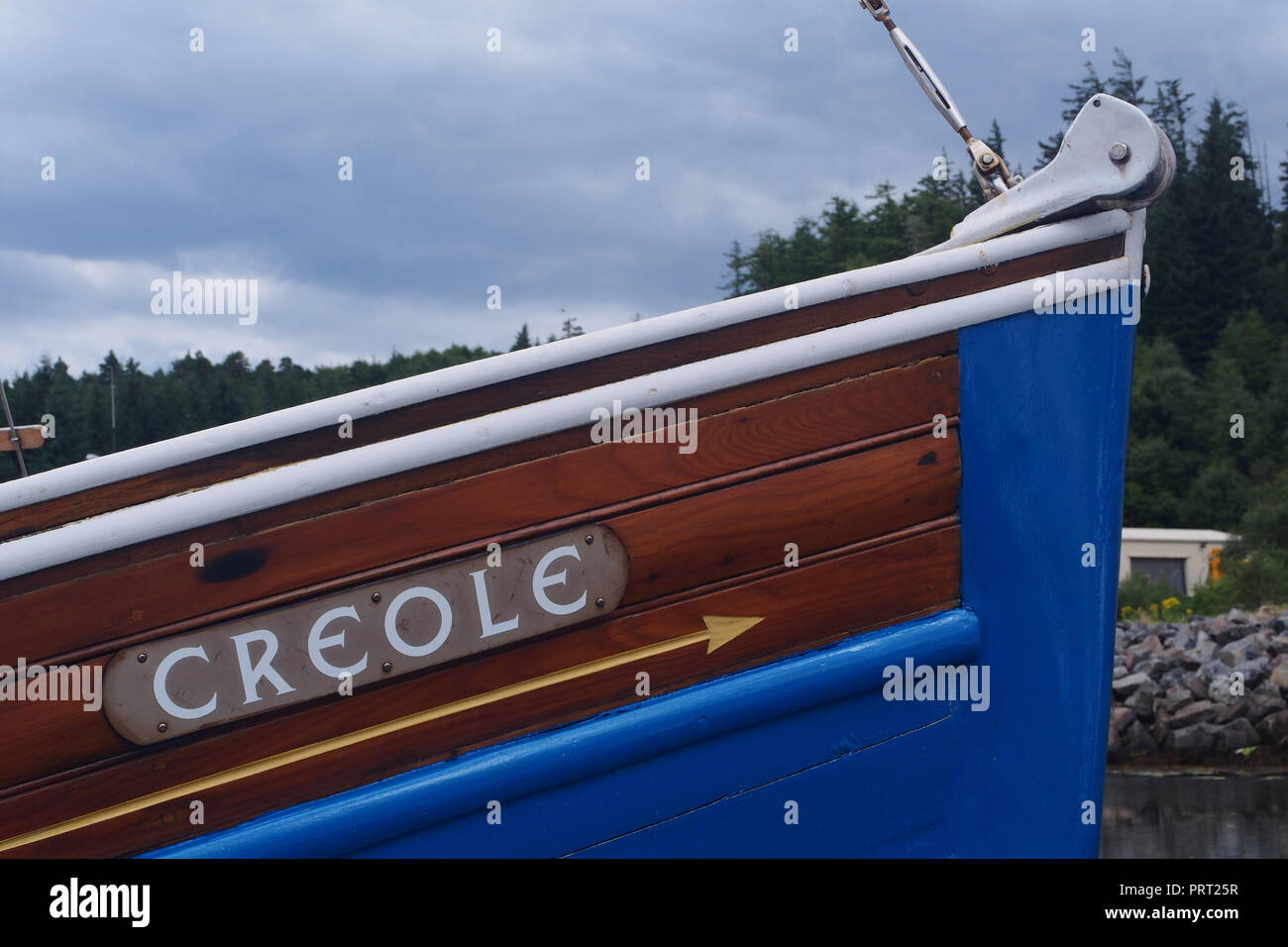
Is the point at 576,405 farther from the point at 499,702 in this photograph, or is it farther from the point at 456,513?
the point at 499,702

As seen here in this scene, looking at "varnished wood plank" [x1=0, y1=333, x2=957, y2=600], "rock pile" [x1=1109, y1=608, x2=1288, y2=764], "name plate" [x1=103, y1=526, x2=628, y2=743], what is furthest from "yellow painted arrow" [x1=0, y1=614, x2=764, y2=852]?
"rock pile" [x1=1109, y1=608, x2=1288, y2=764]

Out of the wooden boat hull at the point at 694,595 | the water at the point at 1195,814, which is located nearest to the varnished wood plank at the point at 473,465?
the wooden boat hull at the point at 694,595

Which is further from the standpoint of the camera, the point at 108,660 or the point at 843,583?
the point at 843,583

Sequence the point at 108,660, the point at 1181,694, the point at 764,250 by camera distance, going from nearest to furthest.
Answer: the point at 108,660, the point at 1181,694, the point at 764,250

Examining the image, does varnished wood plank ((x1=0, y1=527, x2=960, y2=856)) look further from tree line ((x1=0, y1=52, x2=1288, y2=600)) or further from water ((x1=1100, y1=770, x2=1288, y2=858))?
tree line ((x1=0, y1=52, x2=1288, y2=600))

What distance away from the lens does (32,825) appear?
2.55 m

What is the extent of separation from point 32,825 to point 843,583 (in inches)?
70.8

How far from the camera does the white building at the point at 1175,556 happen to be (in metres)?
27.3

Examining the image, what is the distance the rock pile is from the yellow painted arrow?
26.8ft

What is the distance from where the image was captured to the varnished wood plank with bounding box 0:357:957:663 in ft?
8.26

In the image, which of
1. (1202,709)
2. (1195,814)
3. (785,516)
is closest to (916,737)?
(785,516)

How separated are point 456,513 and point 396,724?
47 centimetres
